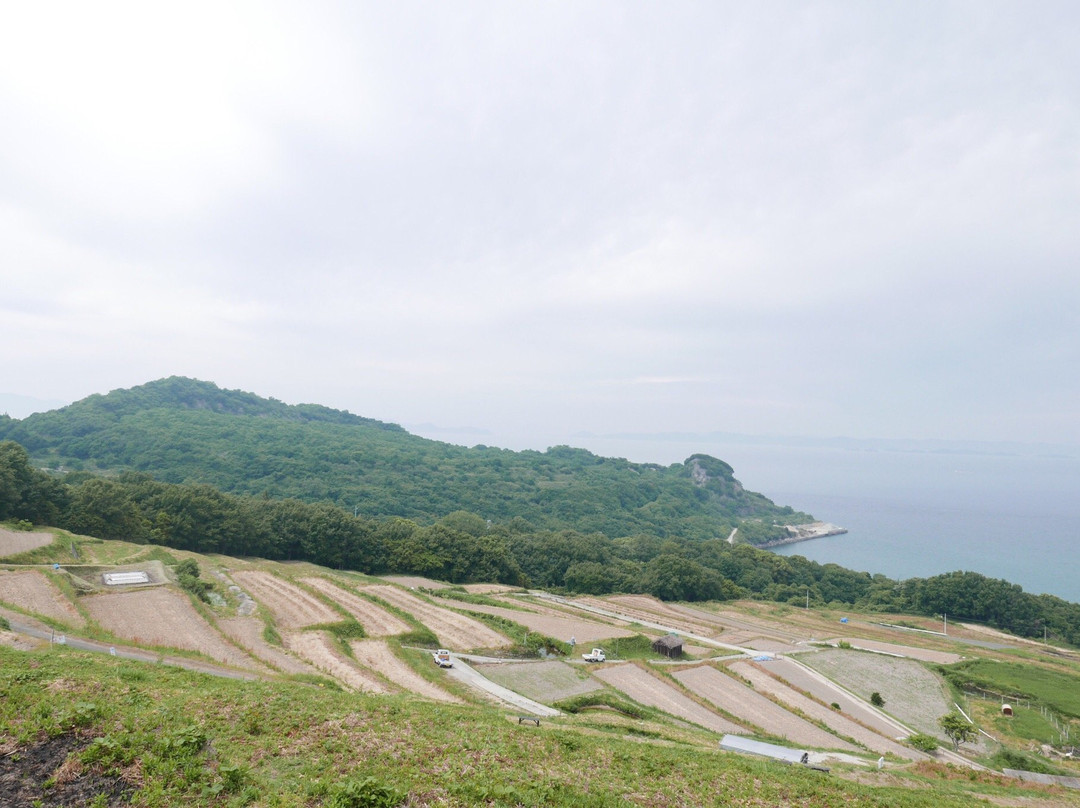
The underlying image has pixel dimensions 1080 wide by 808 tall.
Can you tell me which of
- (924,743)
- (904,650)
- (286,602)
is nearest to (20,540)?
(286,602)

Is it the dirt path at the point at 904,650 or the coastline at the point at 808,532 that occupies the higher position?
the coastline at the point at 808,532

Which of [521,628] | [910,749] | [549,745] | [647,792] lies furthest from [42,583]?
[910,749]

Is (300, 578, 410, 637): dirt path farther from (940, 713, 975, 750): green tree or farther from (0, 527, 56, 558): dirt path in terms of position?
(940, 713, 975, 750): green tree

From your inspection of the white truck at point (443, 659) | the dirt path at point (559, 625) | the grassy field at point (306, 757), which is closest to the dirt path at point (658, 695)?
the dirt path at point (559, 625)

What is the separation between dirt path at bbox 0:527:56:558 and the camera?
108ft

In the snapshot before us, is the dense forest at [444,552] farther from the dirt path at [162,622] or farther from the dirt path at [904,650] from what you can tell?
the dirt path at [162,622]

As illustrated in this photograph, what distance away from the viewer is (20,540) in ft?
115

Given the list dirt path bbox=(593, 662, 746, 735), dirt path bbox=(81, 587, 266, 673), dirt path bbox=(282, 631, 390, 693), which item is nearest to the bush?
dirt path bbox=(593, 662, 746, 735)

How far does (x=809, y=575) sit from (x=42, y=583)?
305 ft

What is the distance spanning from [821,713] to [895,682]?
1258cm

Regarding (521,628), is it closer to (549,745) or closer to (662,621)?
(662,621)

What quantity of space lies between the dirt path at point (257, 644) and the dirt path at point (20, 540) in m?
16.1

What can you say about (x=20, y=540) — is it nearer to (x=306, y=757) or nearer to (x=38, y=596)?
(x=38, y=596)

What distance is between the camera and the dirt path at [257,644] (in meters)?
20.8
